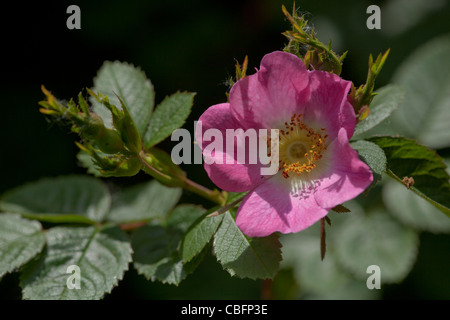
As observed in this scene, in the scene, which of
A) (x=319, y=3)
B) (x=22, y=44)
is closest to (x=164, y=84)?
(x=22, y=44)

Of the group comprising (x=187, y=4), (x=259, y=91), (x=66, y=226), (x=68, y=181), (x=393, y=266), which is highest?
(x=187, y=4)

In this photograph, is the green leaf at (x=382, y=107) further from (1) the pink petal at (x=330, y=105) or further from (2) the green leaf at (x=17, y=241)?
(2) the green leaf at (x=17, y=241)

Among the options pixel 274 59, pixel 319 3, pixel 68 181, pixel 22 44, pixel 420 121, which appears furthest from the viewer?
pixel 319 3

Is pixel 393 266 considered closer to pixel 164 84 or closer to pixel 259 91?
pixel 259 91

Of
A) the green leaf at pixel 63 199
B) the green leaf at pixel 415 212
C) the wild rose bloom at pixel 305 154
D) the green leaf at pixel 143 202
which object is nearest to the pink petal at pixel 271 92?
the wild rose bloom at pixel 305 154

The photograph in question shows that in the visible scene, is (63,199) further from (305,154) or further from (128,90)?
(305,154)

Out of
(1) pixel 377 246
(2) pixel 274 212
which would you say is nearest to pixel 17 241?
(2) pixel 274 212
